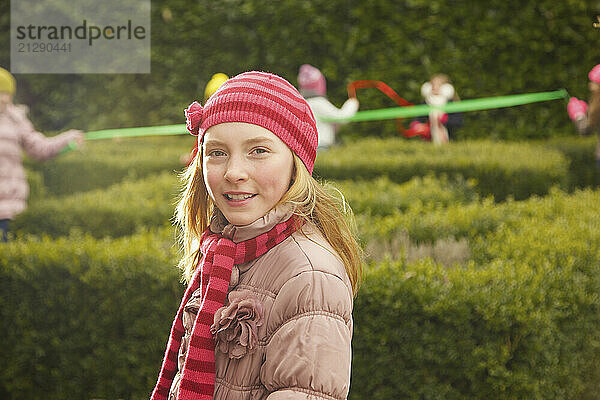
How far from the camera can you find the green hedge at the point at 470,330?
10.3ft

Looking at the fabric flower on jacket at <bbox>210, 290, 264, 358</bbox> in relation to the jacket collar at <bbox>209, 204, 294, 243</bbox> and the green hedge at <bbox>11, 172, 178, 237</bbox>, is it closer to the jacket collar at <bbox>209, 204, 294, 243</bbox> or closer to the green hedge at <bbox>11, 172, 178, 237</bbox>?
the jacket collar at <bbox>209, 204, 294, 243</bbox>

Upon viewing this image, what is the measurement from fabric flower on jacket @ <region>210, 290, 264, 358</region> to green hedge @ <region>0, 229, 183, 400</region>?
6.37 ft

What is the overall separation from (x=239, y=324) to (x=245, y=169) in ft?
1.17

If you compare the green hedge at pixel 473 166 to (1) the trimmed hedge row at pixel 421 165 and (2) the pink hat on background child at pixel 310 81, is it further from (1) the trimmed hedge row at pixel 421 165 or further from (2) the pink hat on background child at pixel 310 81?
(2) the pink hat on background child at pixel 310 81

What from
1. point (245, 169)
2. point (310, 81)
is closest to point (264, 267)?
point (245, 169)

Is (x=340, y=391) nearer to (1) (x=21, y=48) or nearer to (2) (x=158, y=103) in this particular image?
(1) (x=21, y=48)

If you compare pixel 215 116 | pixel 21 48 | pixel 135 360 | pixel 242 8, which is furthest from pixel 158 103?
pixel 215 116

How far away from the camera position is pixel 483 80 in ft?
29.2

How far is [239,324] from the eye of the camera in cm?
166

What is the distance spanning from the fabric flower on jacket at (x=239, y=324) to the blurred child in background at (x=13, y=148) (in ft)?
13.6

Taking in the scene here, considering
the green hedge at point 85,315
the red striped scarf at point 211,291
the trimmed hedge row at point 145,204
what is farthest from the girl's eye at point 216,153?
the trimmed hedge row at point 145,204

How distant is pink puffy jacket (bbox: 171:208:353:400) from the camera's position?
62.0 inches

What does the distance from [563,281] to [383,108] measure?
6.26m

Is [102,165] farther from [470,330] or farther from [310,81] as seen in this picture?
[470,330]
